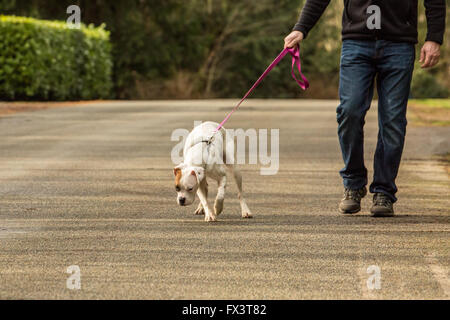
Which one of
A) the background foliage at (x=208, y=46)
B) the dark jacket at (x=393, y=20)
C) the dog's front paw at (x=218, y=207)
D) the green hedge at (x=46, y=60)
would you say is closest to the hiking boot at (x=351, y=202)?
the dog's front paw at (x=218, y=207)

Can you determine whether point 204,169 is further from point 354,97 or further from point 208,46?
point 208,46

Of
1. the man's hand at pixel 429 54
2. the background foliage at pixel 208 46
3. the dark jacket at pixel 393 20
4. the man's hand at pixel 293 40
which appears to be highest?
the dark jacket at pixel 393 20

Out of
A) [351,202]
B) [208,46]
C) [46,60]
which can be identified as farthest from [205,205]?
[208,46]

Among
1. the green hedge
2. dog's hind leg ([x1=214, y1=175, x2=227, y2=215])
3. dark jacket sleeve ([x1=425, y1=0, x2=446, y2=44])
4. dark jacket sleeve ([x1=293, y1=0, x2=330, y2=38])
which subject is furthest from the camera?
the green hedge

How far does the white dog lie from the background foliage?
3555 centimetres

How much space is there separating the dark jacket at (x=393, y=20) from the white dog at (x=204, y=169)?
1.33 m

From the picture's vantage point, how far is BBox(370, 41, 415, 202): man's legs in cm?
810

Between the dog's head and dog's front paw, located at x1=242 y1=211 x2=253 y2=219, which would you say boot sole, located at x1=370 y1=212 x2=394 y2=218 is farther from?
the dog's head

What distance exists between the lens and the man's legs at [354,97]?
26.8ft

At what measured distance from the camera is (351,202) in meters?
8.34

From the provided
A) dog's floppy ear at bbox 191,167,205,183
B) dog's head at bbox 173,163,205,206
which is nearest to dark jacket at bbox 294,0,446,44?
dog's floppy ear at bbox 191,167,205,183

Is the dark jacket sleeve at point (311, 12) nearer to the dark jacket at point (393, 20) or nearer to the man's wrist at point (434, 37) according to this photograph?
the dark jacket at point (393, 20)

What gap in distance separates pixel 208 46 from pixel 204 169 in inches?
1944

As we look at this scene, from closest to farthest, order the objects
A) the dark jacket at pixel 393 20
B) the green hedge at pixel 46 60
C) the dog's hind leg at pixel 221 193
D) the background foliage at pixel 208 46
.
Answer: the dog's hind leg at pixel 221 193, the dark jacket at pixel 393 20, the green hedge at pixel 46 60, the background foliage at pixel 208 46
